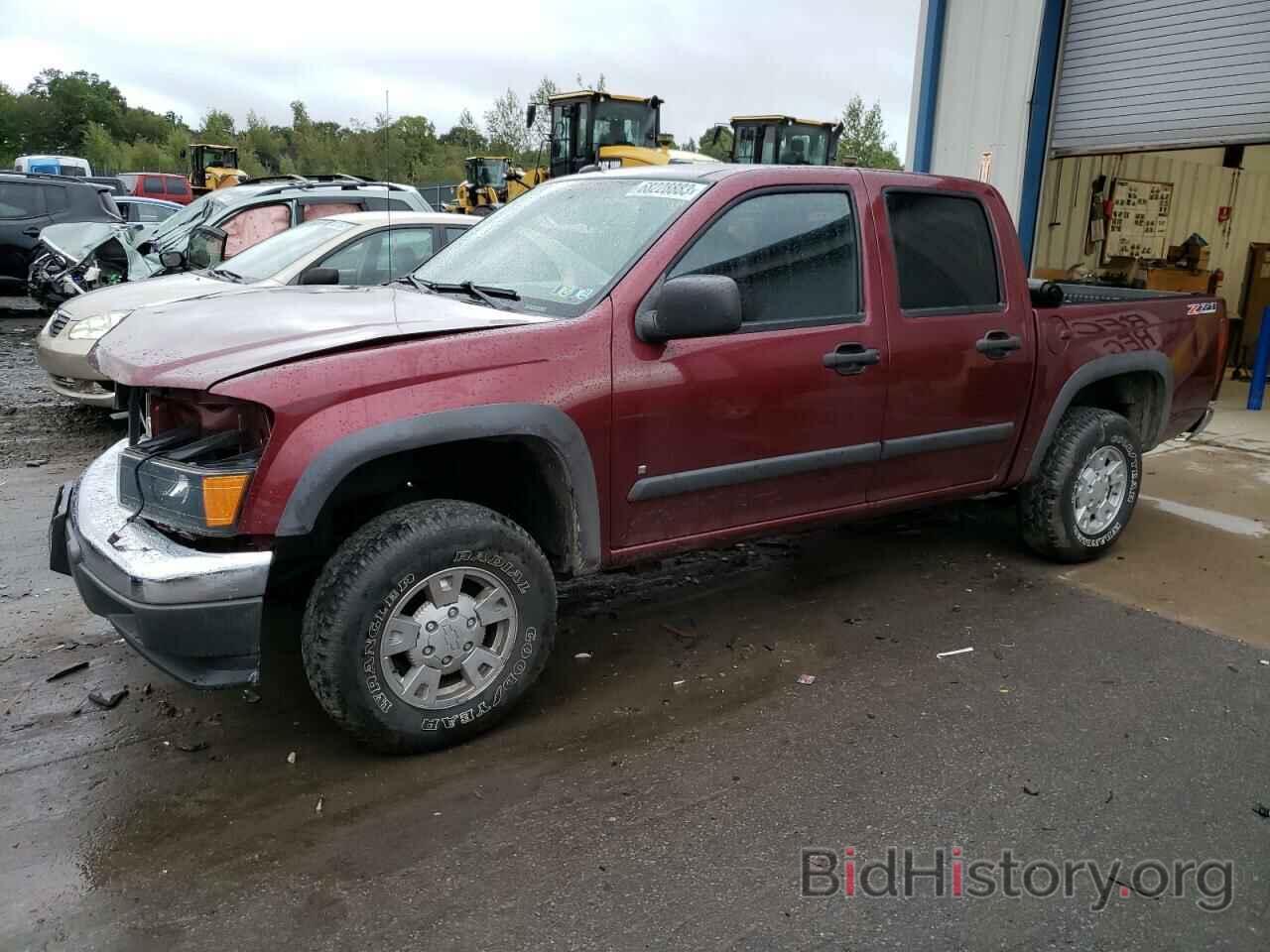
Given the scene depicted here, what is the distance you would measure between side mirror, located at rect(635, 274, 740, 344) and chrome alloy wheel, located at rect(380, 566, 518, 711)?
3.40ft

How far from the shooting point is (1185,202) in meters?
14.2

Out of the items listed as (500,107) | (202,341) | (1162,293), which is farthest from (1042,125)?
(500,107)

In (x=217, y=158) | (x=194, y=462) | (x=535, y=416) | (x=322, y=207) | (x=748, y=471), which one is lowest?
(x=748, y=471)

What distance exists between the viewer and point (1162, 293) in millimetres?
5398

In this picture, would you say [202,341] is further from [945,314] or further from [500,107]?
[500,107]

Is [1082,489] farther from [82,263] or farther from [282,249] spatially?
[82,263]

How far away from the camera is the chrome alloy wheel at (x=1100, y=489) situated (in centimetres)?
491

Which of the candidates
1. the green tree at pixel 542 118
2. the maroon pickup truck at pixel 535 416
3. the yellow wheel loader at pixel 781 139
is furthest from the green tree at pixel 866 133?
the maroon pickup truck at pixel 535 416

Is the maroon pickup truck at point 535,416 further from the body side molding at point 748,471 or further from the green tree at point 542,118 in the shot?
the green tree at point 542,118

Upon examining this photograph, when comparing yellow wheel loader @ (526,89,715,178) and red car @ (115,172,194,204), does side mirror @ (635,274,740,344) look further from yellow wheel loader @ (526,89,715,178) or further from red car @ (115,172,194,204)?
red car @ (115,172,194,204)

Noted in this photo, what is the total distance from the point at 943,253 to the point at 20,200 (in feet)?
46.9

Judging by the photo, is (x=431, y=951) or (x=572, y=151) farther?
(x=572, y=151)

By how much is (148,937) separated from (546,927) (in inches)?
38.2

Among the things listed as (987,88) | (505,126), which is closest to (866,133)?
(505,126)
